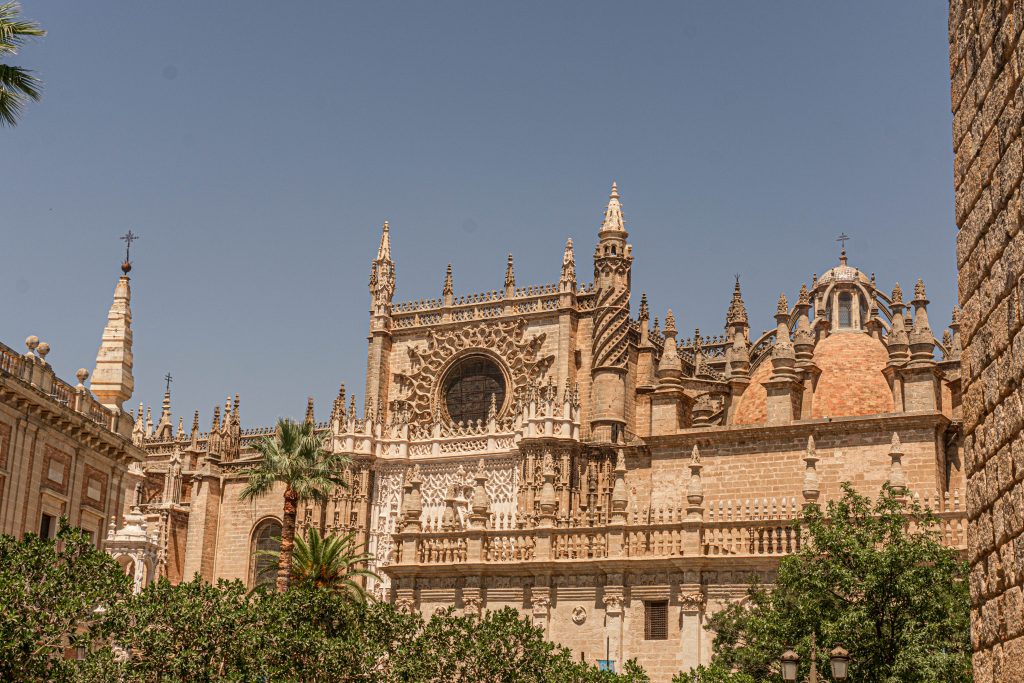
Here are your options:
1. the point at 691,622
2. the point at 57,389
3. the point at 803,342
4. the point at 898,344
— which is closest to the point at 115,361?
the point at 57,389

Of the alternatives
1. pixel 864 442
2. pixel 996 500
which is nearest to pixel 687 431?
pixel 864 442

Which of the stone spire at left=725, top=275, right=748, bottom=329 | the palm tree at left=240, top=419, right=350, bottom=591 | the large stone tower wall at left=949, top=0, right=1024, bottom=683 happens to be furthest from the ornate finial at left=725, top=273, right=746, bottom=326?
the large stone tower wall at left=949, top=0, right=1024, bottom=683

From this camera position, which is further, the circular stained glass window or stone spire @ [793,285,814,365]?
the circular stained glass window

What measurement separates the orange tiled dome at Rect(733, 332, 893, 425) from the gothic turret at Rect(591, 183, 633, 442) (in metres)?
3.83

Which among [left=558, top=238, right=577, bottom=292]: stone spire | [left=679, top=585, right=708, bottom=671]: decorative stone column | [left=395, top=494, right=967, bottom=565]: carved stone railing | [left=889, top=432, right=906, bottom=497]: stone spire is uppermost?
[left=558, top=238, right=577, bottom=292]: stone spire

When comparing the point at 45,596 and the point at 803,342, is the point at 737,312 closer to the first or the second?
the point at 803,342

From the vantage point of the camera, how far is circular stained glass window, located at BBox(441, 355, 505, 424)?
131 ft

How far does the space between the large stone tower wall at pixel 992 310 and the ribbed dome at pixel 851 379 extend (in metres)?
25.3

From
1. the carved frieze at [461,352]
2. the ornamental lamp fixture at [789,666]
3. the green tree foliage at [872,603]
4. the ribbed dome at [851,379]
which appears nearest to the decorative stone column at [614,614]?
the green tree foliage at [872,603]

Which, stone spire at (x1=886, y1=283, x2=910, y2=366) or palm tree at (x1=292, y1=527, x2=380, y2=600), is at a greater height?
stone spire at (x1=886, y1=283, x2=910, y2=366)

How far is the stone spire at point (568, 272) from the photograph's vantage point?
39000 mm

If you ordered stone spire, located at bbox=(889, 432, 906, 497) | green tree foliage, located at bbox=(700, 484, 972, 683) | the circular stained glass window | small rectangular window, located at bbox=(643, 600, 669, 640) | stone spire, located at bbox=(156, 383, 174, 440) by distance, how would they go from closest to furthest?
green tree foliage, located at bbox=(700, 484, 972, 683) → stone spire, located at bbox=(889, 432, 906, 497) → small rectangular window, located at bbox=(643, 600, 669, 640) → the circular stained glass window → stone spire, located at bbox=(156, 383, 174, 440)

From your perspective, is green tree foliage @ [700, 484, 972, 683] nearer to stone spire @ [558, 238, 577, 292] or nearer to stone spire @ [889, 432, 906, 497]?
stone spire @ [889, 432, 906, 497]

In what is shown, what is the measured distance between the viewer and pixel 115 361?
32719 mm
